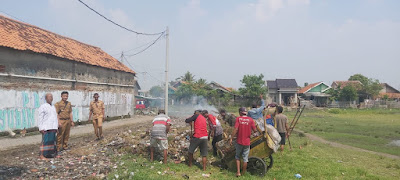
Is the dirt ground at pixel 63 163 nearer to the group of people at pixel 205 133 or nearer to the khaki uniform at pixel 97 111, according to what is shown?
the khaki uniform at pixel 97 111

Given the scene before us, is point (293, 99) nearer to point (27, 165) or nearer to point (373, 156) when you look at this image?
point (373, 156)

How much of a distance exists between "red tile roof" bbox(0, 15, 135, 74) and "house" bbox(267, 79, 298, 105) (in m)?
33.4

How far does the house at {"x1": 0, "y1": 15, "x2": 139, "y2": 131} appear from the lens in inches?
491

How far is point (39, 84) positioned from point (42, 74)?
60 cm

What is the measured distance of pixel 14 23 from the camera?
1567 cm

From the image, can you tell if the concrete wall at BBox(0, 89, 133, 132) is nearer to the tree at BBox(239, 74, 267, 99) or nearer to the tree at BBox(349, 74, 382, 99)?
the tree at BBox(239, 74, 267, 99)

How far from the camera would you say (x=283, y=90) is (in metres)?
48.0

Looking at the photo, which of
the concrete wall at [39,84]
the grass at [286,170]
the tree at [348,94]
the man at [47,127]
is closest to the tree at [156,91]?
the tree at [348,94]


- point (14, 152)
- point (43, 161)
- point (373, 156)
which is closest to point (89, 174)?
point (43, 161)

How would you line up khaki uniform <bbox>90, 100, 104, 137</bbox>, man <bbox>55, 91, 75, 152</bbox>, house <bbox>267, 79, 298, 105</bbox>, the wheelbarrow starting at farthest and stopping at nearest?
1. house <bbox>267, 79, 298, 105</bbox>
2. khaki uniform <bbox>90, 100, 104, 137</bbox>
3. man <bbox>55, 91, 75, 152</bbox>
4. the wheelbarrow

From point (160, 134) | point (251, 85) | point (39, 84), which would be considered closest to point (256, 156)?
point (160, 134)

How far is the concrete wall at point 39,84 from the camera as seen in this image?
1236 centimetres

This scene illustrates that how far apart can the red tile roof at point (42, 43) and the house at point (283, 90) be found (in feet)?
110

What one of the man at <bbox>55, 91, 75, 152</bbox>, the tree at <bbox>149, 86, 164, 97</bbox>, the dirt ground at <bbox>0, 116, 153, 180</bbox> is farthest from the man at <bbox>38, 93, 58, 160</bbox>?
the tree at <bbox>149, 86, 164, 97</bbox>
